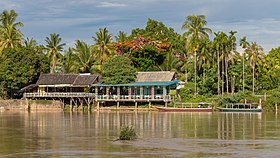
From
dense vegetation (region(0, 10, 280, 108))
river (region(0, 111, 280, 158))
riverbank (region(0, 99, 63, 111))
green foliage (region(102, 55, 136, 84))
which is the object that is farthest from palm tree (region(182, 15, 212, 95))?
river (region(0, 111, 280, 158))

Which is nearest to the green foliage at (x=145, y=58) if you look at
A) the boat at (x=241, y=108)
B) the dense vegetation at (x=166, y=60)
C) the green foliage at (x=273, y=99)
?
the dense vegetation at (x=166, y=60)

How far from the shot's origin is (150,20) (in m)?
87.8

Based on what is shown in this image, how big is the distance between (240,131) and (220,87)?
1508 inches

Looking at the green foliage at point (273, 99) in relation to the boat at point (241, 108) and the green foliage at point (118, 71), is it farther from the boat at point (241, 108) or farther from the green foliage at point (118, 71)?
the green foliage at point (118, 71)

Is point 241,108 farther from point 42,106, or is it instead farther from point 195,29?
point 42,106

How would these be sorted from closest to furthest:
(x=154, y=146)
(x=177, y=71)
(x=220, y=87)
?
(x=154, y=146), (x=220, y=87), (x=177, y=71)

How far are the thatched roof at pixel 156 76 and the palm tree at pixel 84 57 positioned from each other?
10239 millimetres

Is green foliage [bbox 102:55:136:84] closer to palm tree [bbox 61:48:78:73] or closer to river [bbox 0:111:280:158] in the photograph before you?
palm tree [bbox 61:48:78:73]

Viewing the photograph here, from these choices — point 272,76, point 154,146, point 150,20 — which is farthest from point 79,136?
point 150,20

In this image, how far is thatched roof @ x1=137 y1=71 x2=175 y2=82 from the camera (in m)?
66.0

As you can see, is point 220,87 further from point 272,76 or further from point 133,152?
point 133,152

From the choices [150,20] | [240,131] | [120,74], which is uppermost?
[150,20]

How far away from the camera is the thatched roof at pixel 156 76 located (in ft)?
217

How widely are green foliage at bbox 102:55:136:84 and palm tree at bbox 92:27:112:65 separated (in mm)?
9530
